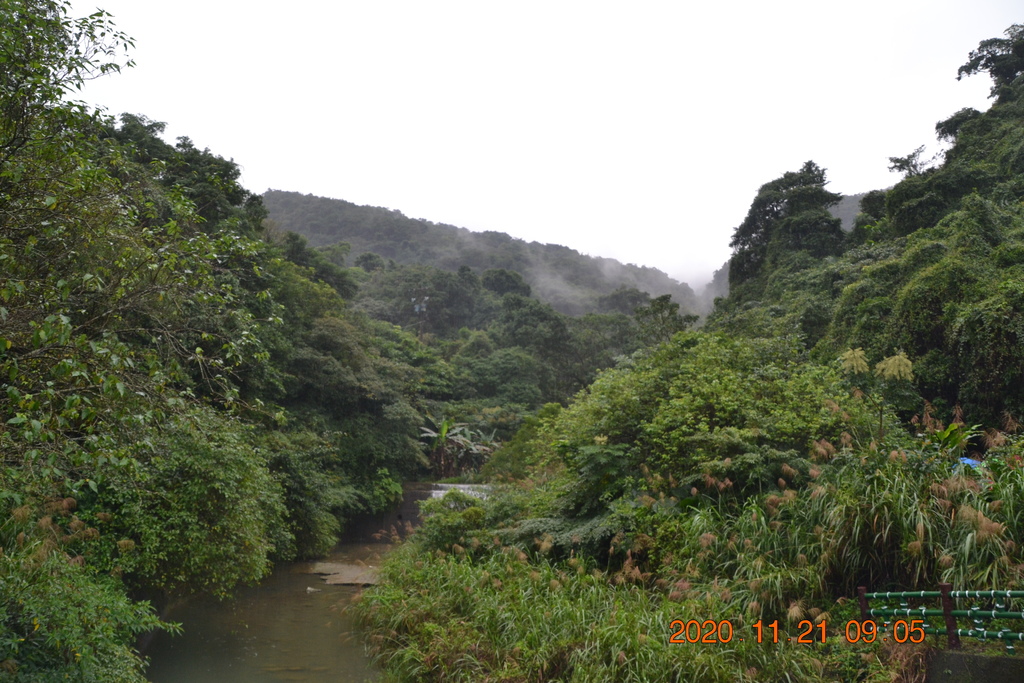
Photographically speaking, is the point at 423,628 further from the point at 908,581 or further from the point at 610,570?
the point at 908,581

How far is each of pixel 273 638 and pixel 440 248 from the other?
6979cm

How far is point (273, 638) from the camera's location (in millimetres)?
9148

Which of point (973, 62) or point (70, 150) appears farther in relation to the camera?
point (973, 62)

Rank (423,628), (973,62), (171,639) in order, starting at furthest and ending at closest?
(973,62), (171,639), (423,628)

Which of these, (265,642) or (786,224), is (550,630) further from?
(786,224)

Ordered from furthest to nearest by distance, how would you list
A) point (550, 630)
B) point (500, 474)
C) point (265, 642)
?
point (500, 474)
point (265, 642)
point (550, 630)

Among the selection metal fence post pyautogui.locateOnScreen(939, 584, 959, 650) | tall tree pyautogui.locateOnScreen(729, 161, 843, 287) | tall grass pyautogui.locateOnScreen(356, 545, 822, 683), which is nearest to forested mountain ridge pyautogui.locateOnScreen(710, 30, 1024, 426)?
tall tree pyautogui.locateOnScreen(729, 161, 843, 287)

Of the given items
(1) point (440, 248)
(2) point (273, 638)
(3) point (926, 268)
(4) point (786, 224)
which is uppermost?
(1) point (440, 248)

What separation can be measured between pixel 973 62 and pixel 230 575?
29640mm

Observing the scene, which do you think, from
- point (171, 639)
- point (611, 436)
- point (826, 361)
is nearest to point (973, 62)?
point (826, 361)

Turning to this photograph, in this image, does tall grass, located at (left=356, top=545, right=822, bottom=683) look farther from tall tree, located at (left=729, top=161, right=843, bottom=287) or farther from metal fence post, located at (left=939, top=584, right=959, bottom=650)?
tall tree, located at (left=729, top=161, right=843, bottom=287)

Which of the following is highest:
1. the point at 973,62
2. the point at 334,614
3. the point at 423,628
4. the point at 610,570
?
the point at 973,62

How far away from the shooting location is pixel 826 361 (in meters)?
14.1

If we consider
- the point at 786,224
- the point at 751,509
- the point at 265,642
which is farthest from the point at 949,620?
the point at 786,224
